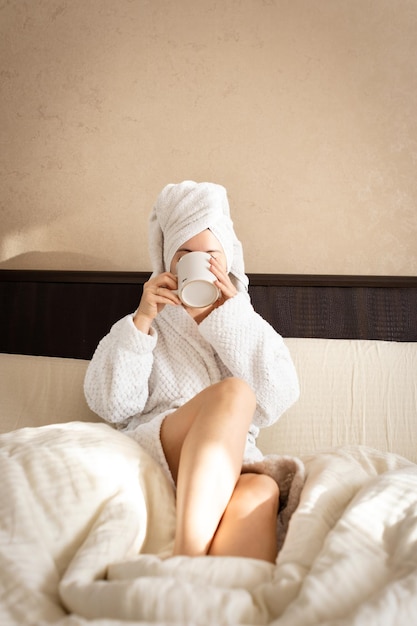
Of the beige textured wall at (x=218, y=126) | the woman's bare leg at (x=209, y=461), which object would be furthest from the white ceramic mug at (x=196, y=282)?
the beige textured wall at (x=218, y=126)

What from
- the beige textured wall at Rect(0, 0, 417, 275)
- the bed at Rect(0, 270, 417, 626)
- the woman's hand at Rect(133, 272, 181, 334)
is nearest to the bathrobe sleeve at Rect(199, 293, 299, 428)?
the woman's hand at Rect(133, 272, 181, 334)

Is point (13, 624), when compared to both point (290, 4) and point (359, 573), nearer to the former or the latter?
point (359, 573)

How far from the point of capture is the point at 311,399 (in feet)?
5.31

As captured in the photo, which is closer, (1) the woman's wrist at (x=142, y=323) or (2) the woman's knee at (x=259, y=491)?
(2) the woman's knee at (x=259, y=491)

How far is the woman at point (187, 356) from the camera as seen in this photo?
111cm

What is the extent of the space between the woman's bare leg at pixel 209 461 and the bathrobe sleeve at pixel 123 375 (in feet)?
0.99

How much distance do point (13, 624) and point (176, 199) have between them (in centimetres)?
109

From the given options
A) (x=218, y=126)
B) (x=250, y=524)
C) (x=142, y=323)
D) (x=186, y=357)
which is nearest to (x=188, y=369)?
(x=186, y=357)

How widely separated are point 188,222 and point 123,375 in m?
0.41

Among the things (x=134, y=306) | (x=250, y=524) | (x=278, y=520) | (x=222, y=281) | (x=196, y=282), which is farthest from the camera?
(x=134, y=306)

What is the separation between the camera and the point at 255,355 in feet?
4.49

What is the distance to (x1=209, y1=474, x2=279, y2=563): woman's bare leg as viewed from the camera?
787 mm

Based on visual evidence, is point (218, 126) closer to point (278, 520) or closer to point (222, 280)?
point (222, 280)

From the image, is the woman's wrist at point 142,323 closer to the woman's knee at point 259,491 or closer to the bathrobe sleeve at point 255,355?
the bathrobe sleeve at point 255,355
